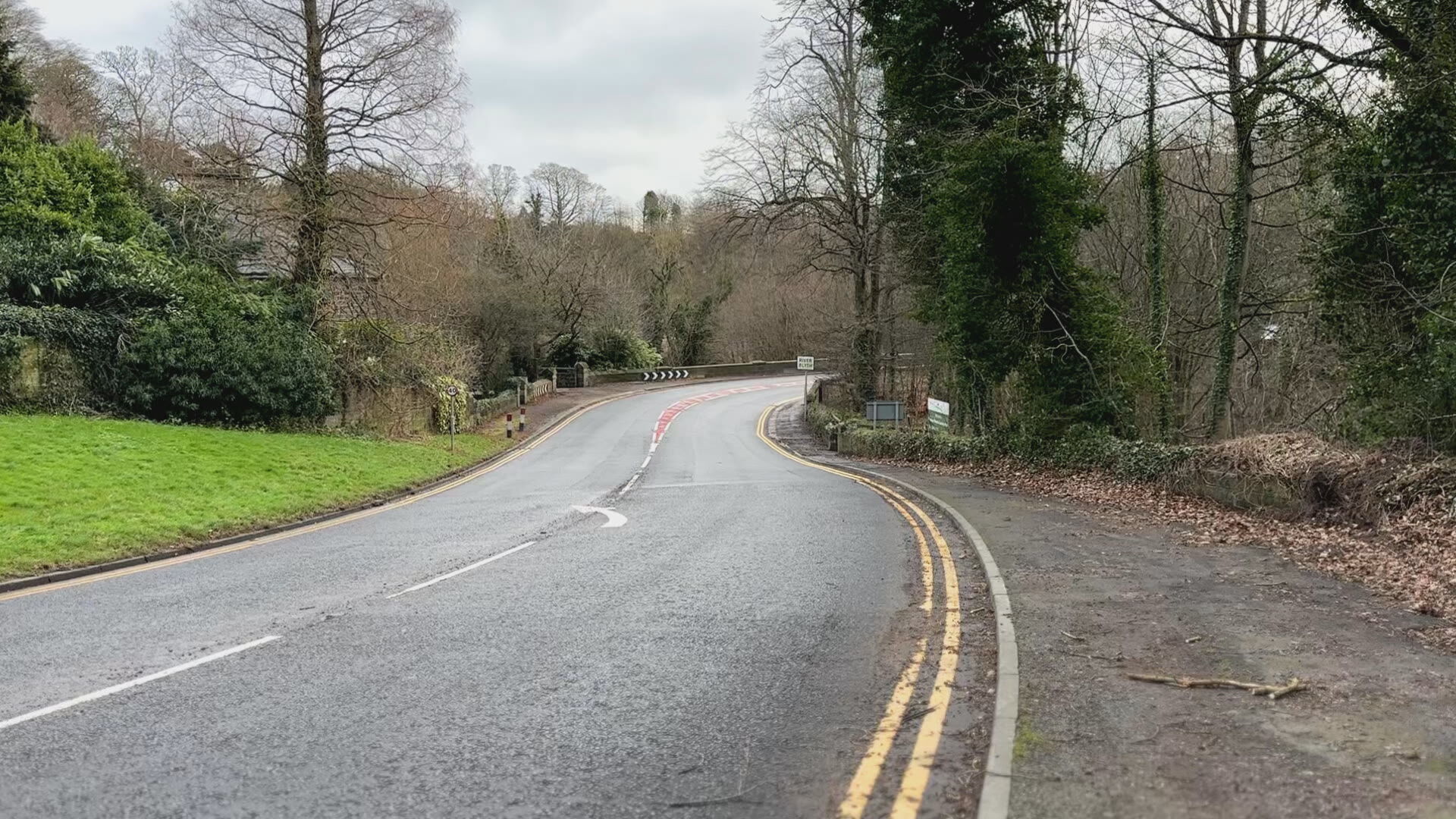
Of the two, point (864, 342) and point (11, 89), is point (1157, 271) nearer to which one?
point (864, 342)

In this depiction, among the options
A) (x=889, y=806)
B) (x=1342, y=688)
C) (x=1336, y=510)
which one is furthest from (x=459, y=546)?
(x=1336, y=510)

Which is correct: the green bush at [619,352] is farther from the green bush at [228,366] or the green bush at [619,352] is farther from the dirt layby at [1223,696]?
the dirt layby at [1223,696]

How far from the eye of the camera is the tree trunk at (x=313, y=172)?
83.4ft

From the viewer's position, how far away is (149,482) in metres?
14.5

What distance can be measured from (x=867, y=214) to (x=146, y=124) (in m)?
37.3

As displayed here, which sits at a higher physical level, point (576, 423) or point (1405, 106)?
point (1405, 106)

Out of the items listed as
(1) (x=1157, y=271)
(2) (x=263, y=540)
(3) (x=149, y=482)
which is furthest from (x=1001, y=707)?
(1) (x=1157, y=271)

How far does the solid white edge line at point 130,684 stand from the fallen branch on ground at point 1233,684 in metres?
6.16

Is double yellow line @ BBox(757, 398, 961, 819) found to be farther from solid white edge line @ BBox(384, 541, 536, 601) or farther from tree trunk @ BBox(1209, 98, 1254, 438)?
tree trunk @ BBox(1209, 98, 1254, 438)

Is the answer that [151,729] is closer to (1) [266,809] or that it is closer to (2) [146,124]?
(1) [266,809]

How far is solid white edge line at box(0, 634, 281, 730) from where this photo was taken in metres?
5.16

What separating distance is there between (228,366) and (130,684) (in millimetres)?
18853

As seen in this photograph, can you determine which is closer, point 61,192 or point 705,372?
point 61,192

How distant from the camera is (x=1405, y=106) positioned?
11914mm
